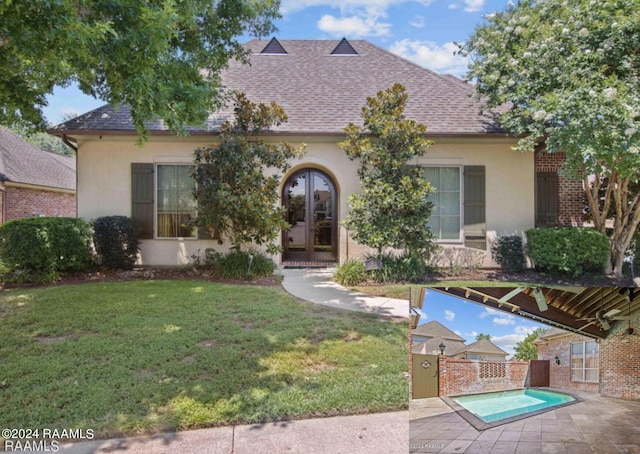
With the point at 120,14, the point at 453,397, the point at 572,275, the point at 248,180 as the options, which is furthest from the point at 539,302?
the point at 572,275

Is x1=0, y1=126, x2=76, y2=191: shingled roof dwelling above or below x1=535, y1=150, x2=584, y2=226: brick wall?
above

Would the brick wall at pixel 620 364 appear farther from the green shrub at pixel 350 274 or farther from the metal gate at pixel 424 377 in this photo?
the green shrub at pixel 350 274

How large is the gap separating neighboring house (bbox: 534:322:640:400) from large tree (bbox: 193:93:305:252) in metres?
6.61

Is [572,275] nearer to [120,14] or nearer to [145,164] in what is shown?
[120,14]

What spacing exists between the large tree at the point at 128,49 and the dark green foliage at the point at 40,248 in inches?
77.8

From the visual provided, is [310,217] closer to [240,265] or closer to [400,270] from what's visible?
[240,265]

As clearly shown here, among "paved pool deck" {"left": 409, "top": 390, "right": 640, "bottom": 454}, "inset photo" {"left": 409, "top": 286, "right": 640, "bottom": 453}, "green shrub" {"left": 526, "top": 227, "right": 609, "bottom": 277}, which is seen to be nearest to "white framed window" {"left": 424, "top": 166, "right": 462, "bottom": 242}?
"green shrub" {"left": 526, "top": 227, "right": 609, "bottom": 277}

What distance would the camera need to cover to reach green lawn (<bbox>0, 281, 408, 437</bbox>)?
283cm

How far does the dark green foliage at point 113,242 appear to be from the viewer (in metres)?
8.41

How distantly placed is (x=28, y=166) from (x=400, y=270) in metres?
20.6

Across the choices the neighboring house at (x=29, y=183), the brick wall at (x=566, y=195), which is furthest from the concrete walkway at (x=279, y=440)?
the neighboring house at (x=29, y=183)

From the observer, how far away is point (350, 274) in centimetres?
765

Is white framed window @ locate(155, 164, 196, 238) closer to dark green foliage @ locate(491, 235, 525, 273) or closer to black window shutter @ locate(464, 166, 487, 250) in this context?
black window shutter @ locate(464, 166, 487, 250)

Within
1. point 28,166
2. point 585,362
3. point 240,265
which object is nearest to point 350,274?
point 240,265
